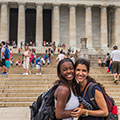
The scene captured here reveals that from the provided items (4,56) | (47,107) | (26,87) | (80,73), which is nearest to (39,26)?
(4,56)

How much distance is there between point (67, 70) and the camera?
334 centimetres

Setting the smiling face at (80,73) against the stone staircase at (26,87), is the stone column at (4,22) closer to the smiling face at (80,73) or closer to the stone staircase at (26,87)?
the stone staircase at (26,87)

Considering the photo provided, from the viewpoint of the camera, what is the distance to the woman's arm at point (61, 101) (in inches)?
120

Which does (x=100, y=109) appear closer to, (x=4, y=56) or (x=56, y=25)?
(x=4, y=56)

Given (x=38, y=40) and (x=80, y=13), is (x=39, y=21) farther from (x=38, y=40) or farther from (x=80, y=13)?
(x=80, y=13)

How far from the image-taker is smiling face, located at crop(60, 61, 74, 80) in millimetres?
3330

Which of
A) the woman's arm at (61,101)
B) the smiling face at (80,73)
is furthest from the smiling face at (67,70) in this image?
the woman's arm at (61,101)

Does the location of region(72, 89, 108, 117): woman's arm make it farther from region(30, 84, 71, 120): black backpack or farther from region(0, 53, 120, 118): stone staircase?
region(0, 53, 120, 118): stone staircase

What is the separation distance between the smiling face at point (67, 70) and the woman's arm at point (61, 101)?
0.28 meters

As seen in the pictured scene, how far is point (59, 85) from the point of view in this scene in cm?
317

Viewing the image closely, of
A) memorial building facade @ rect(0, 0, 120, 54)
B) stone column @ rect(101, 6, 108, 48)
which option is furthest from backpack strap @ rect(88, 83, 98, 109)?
stone column @ rect(101, 6, 108, 48)

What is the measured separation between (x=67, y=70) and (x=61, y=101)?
523 mm

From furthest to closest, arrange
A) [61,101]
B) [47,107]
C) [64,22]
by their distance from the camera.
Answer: [64,22] → [47,107] → [61,101]

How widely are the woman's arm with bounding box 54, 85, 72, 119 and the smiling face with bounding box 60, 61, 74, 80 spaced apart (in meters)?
0.28
